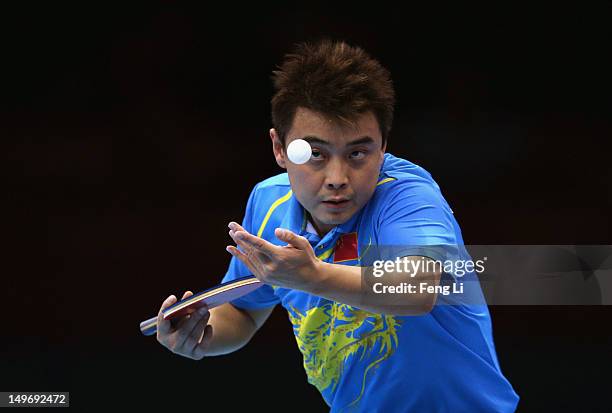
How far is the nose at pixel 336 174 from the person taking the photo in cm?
198

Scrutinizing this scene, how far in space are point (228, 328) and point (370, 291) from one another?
0.75m

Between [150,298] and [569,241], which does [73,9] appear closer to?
[150,298]

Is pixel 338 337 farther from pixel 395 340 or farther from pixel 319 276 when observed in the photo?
pixel 319 276

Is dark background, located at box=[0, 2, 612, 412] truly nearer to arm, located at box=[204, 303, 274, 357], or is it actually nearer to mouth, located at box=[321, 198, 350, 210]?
arm, located at box=[204, 303, 274, 357]

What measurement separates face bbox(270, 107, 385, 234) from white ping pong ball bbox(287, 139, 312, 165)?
0.01 metres

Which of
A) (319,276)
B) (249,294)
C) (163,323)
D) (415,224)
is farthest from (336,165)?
(249,294)

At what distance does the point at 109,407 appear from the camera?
331 centimetres

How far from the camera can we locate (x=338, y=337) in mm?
2201

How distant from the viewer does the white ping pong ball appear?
2.00 metres

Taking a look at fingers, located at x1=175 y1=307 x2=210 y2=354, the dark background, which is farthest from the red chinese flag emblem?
the dark background

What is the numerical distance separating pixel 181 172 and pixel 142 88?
362 millimetres

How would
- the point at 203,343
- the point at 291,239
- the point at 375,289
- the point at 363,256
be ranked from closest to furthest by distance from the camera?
the point at 291,239, the point at 375,289, the point at 363,256, the point at 203,343

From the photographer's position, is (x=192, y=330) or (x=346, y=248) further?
(x=192, y=330)

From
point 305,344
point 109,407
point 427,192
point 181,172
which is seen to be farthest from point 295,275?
point 181,172
